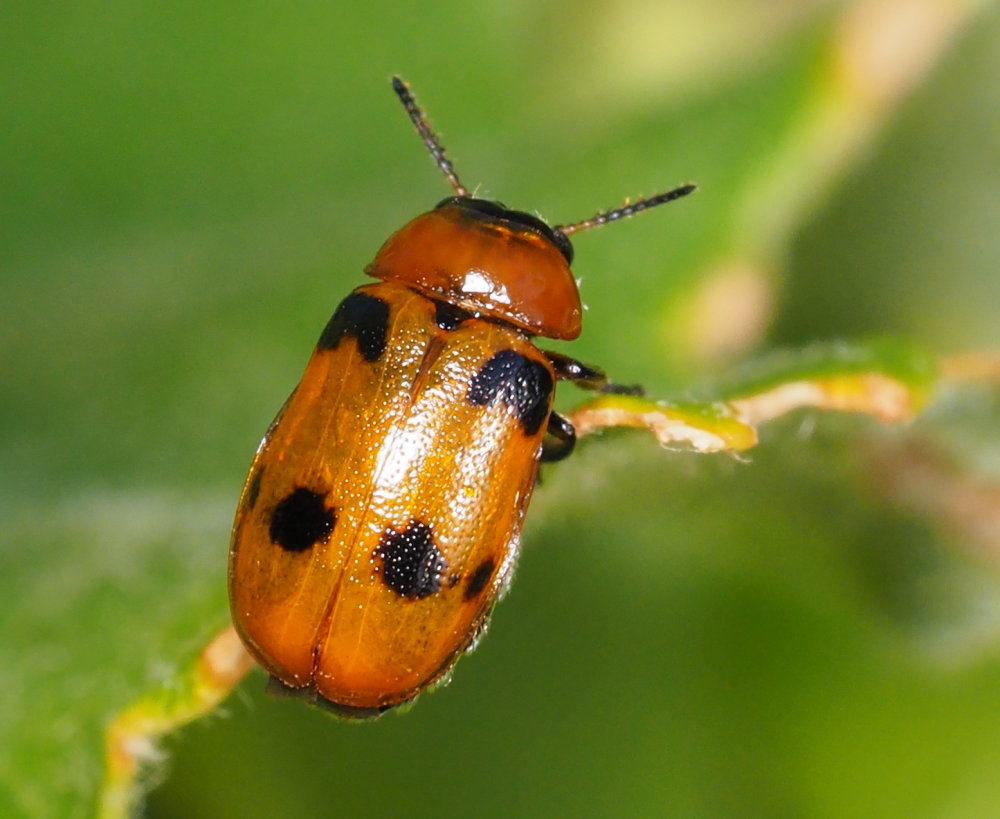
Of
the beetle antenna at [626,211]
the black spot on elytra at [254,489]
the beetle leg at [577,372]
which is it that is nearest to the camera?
the black spot on elytra at [254,489]

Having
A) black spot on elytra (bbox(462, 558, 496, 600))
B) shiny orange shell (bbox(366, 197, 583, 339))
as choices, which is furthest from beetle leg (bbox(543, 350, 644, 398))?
black spot on elytra (bbox(462, 558, 496, 600))

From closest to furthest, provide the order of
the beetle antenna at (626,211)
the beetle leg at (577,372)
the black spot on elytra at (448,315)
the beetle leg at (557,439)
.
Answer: the beetle leg at (557,439), the black spot on elytra at (448,315), the beetle leg at (577,372), the beetle antenna at (626,211)

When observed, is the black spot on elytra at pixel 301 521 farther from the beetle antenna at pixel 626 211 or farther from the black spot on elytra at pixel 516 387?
the beetle antenna at pixel 626 211

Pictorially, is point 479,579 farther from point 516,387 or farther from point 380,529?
point 516,387

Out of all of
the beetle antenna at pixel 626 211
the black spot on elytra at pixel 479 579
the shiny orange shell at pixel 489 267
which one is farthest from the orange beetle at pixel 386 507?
the beetle antenna at pixel 626 211

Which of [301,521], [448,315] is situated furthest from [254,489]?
[448,315]

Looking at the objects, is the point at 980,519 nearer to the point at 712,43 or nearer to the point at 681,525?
the point at 681,525
